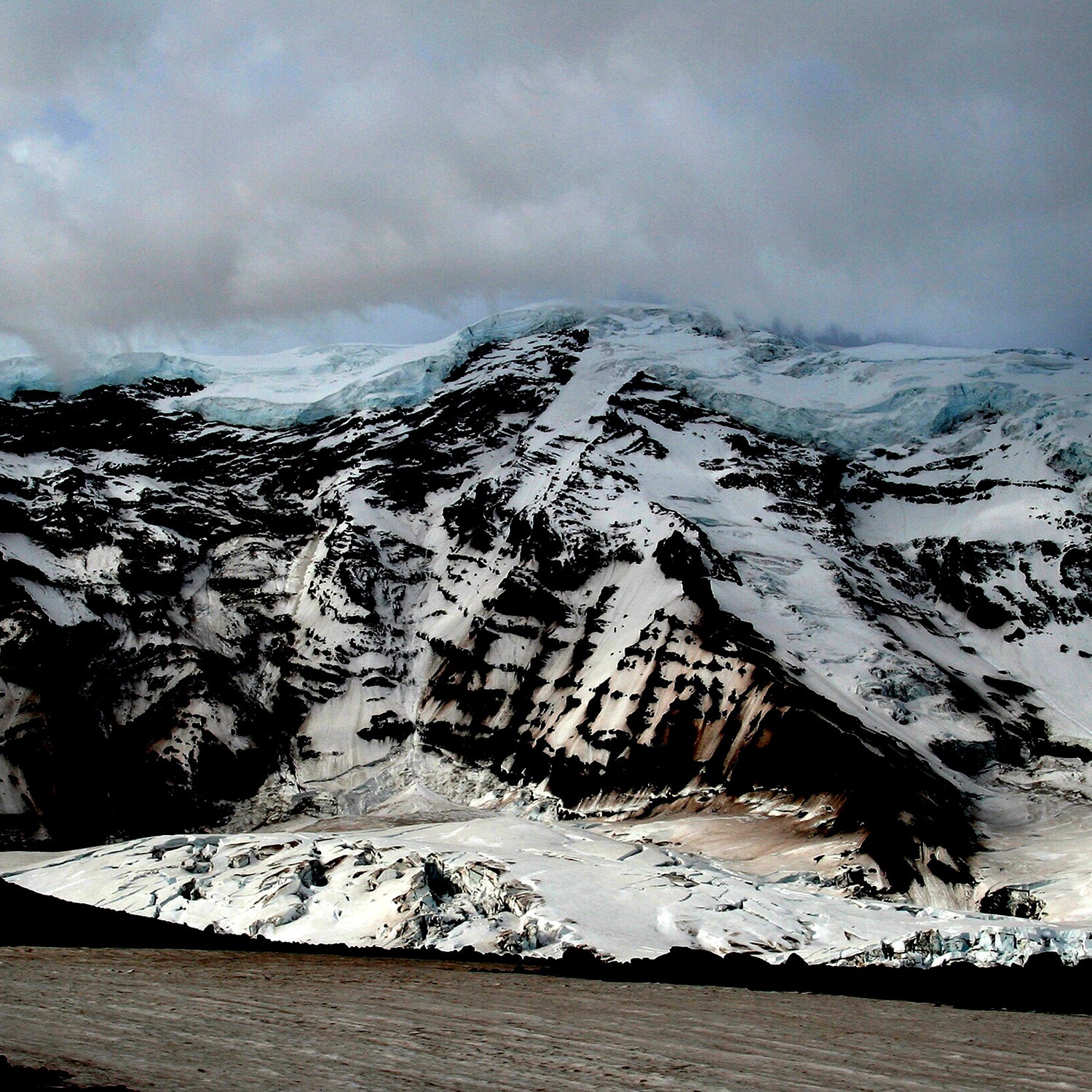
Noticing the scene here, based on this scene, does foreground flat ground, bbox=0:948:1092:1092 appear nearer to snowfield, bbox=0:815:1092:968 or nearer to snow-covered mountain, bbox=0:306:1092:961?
snowfield, bbox=0:815:1092:968

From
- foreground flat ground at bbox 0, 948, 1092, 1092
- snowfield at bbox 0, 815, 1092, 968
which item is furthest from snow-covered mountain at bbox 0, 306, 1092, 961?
foreground flat ground at bbox 0, 948, 1092, 1092

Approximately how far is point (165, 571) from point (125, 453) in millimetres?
44693

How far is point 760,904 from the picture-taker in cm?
7400

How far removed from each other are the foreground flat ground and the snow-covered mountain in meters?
54.1

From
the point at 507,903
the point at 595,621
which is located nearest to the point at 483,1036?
the point at 507,903

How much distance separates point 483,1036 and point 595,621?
113912 millimetres

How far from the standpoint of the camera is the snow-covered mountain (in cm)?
11031

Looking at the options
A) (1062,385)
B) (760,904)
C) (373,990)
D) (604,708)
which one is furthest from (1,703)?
(1062,385)

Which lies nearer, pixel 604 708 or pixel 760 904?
pixel 760 904

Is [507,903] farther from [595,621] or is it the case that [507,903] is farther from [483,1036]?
[595,621]

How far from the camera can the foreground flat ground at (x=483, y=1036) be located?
20.7 metres

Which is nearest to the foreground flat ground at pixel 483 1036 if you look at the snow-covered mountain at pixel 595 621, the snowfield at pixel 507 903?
the snowfield at pixel 507 903

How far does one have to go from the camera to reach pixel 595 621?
141m

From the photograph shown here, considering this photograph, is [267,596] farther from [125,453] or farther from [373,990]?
[373,990]
